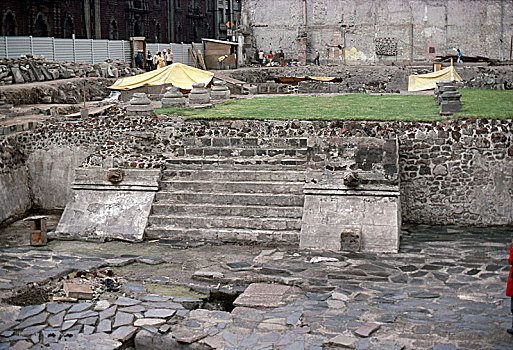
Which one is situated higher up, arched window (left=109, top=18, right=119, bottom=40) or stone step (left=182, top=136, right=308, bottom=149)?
arched window (left=109, top=18, right=119, bottom=40)

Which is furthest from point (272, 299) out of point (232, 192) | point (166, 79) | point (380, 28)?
point (380, 28)

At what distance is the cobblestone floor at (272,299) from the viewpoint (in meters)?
6.74

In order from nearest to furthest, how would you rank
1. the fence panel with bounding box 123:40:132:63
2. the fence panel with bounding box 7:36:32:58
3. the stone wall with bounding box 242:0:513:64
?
the fence panel with bounding box 7:36:32:58
the fence panel with bounding box 123:40:132:63
the stone wall with bounding box 242:0:513:64

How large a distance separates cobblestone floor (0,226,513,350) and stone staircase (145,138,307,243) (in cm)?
41

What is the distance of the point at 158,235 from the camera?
10.4 meters

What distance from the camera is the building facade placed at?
29266 mm

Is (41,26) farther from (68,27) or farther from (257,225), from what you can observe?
(257,225)

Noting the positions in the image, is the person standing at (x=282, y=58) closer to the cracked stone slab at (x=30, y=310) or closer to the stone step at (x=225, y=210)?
the stone step at (x=225, y=210)

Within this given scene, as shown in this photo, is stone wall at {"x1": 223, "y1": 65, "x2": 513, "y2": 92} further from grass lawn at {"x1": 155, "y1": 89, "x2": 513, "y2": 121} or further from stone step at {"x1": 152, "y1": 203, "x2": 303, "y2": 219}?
stone step at {"x1": 152, "y1": 203, "x2": 303, "y2": 219}

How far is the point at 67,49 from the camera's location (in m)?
23.0

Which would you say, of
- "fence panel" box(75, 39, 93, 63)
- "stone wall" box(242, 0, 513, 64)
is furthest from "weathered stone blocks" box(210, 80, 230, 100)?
"stone wall" box(242, 0, 513, 64)

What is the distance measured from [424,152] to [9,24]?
22.2 m

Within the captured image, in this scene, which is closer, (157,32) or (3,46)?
(3,46)

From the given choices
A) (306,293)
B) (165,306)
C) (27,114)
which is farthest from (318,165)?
(27,114)
